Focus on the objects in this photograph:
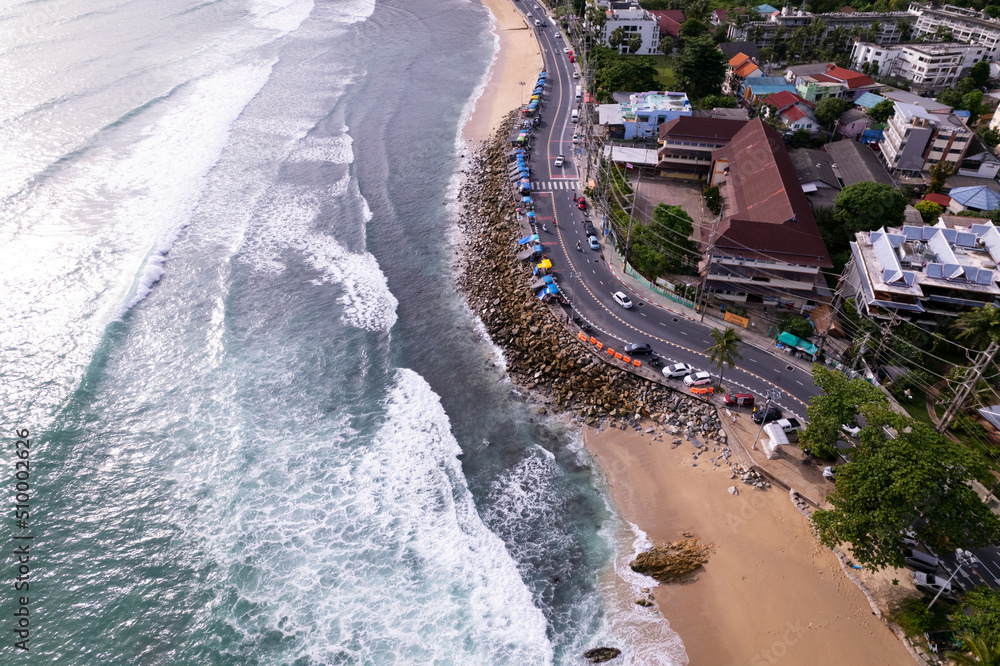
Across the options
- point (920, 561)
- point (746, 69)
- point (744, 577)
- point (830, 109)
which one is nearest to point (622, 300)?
point (744, 577)

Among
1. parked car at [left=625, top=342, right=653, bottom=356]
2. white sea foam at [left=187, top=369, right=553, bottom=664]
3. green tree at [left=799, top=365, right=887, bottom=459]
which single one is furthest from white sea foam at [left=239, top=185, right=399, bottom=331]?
green tree at [left=799, top=365, right=887, bottom=459]

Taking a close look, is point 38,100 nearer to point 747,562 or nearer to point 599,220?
point 599,220

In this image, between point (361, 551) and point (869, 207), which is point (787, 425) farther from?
point (361, 551)

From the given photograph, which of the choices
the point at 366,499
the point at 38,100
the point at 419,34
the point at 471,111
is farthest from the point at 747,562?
the point at 419,34

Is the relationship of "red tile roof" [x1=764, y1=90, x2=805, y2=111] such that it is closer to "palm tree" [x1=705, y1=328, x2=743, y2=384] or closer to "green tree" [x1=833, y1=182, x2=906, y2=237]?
"green tree" [x1=833, y1=182, x2=906, y2=237]

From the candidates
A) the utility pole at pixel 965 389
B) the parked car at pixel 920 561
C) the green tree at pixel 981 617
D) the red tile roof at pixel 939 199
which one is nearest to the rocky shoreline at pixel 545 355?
the parked car at pixel 920 561

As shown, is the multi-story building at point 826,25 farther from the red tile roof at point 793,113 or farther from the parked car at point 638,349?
the parked car at point 638,349
